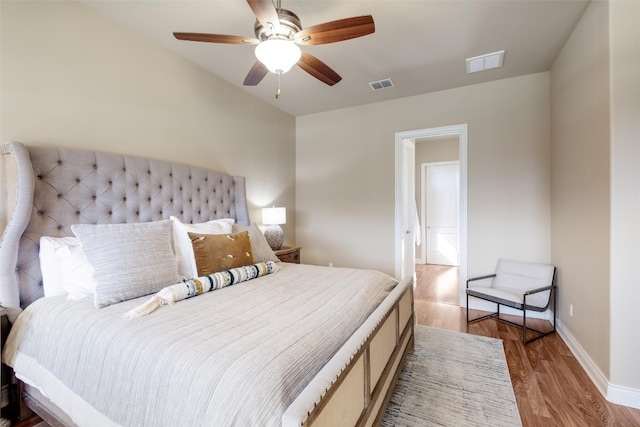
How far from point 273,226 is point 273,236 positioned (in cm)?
13

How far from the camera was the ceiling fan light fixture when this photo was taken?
5.56ft

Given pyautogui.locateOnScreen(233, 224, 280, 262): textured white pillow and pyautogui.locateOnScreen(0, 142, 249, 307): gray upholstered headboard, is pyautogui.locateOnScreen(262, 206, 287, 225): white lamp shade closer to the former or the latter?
pyautogui.locateOnScreen(233, 224, 280, 262): textured white pillow

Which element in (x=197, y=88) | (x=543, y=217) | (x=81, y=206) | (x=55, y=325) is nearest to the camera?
(x=55, y=325)

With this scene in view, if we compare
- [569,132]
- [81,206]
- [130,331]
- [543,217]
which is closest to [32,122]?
[81,206]

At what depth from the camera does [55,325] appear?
4.82 ft

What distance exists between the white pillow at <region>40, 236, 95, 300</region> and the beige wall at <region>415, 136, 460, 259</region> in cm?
586

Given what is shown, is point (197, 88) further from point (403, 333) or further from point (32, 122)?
point (403, 333)

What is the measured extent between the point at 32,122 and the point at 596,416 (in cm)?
400

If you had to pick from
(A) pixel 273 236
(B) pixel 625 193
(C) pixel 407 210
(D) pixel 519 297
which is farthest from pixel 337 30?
(C) pixel 407 210

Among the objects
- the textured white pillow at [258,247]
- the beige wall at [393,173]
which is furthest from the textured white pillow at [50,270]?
the beige wall at [393,173]

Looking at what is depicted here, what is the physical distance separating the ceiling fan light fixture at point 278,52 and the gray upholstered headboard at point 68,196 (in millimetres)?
1419

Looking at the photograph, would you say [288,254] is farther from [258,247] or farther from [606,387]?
[606,387]

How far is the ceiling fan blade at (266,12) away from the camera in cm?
149

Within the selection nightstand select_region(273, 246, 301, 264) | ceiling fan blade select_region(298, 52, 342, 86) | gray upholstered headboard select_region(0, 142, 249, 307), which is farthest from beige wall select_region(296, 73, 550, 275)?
gray upholstered headboard select_region(0, 142, 249, 307)
